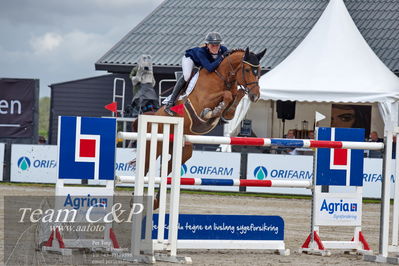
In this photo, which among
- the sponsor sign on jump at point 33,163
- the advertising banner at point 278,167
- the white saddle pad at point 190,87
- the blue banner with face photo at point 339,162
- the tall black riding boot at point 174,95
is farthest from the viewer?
the sponsor sign on jump at point 33,163

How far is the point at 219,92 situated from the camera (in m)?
11.1

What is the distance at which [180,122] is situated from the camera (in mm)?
8141

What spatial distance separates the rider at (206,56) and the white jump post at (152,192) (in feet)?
9.49

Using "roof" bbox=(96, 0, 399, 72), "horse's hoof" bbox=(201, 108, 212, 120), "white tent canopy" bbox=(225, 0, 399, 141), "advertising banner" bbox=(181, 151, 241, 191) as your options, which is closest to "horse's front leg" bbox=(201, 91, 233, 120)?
"horse's hoof" bbox=(201, 108, 212, 120)

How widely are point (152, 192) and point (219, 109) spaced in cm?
308

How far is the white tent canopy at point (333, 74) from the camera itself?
66.4 feet

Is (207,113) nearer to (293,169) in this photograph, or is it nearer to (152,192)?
(152,192)

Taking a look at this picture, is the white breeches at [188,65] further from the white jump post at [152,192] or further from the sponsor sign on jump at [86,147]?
the white jump post at [152,192]

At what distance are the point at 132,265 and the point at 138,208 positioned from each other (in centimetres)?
49

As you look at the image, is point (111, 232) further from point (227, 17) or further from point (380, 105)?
point (227, 17)

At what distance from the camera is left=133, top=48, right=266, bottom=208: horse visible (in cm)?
1097

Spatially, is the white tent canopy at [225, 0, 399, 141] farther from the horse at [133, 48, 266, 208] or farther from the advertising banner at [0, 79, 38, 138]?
the horse at [133, 48, 266, 208]

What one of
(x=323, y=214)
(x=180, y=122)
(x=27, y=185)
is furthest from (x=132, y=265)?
(x=27, y=185)

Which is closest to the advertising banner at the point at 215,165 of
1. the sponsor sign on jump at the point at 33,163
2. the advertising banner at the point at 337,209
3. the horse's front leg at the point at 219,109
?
the sponsor sign on jump at the point at 33,163
